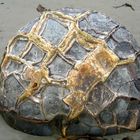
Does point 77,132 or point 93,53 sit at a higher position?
point 93,53

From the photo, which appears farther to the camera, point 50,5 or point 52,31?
point 50,5

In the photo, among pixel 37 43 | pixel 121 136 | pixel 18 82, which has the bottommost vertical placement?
pixel 121 136

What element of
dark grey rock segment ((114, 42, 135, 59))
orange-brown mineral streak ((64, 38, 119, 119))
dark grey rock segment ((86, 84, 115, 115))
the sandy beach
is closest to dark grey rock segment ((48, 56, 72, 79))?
orange-brown mineral streak ((64, 38, 119, 119))

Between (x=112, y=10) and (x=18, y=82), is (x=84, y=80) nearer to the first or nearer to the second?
(x=18, y=82)

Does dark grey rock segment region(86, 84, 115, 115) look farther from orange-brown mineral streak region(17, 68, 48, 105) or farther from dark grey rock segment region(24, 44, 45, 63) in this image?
dark grey rock segment region(24, 44, 45, 63)

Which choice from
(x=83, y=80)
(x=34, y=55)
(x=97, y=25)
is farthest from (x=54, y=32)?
(x=83, y=80)

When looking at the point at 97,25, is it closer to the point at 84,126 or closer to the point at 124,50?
the point at 124,50

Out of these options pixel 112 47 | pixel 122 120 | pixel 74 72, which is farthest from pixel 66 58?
pixel 122 120
